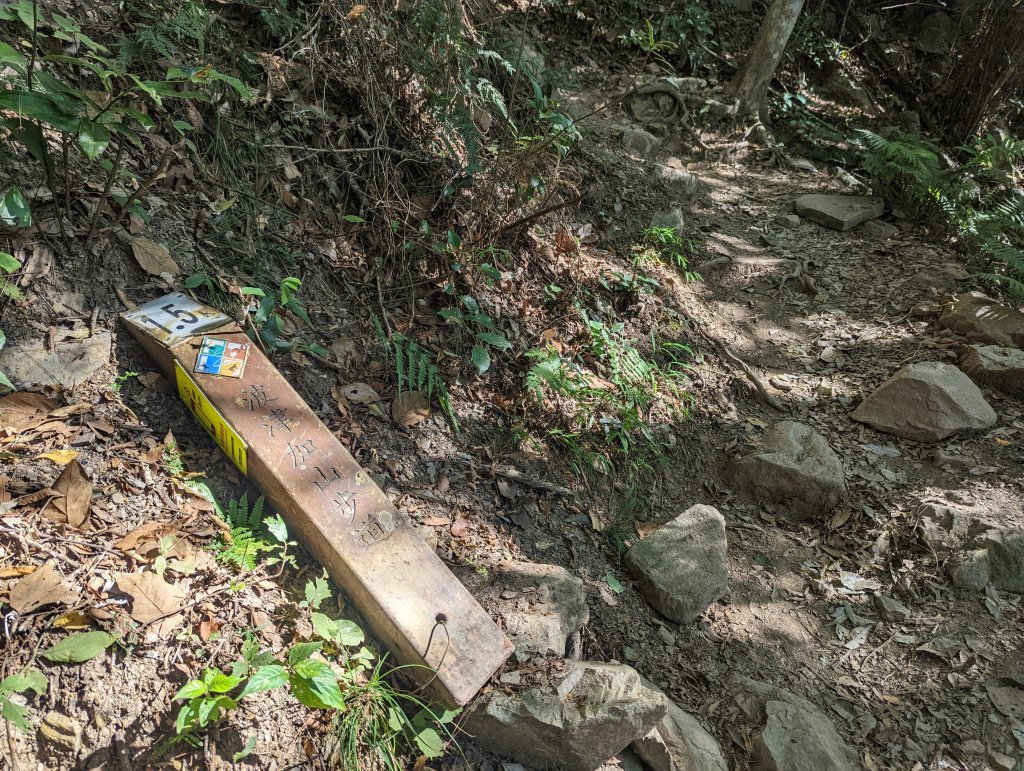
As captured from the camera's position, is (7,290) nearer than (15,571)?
No

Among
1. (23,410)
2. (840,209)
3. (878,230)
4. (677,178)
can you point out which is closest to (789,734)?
(23,410)

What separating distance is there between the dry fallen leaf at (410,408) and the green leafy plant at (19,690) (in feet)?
5.65

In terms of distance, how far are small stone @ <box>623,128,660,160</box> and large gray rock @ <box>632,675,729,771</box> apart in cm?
534

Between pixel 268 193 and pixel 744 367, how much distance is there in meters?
3.44

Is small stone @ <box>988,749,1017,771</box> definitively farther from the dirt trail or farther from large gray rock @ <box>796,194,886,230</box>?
large gray rock @ <box>796,194,886,230</box>

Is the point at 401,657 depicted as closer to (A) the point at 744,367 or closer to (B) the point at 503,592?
(B) the point at 503,592

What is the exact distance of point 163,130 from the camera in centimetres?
310

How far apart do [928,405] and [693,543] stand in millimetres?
2211

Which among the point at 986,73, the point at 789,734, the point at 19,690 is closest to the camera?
the point at 19,690

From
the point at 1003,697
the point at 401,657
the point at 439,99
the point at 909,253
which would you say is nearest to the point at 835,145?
the point at 909,253

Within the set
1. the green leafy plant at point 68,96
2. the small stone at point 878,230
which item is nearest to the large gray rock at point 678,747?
the green leafy plant at point 68,96

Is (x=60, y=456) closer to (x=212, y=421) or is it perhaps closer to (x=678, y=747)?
(x=212, y=421)

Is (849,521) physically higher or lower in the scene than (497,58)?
lower

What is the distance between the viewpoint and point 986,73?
748cm
